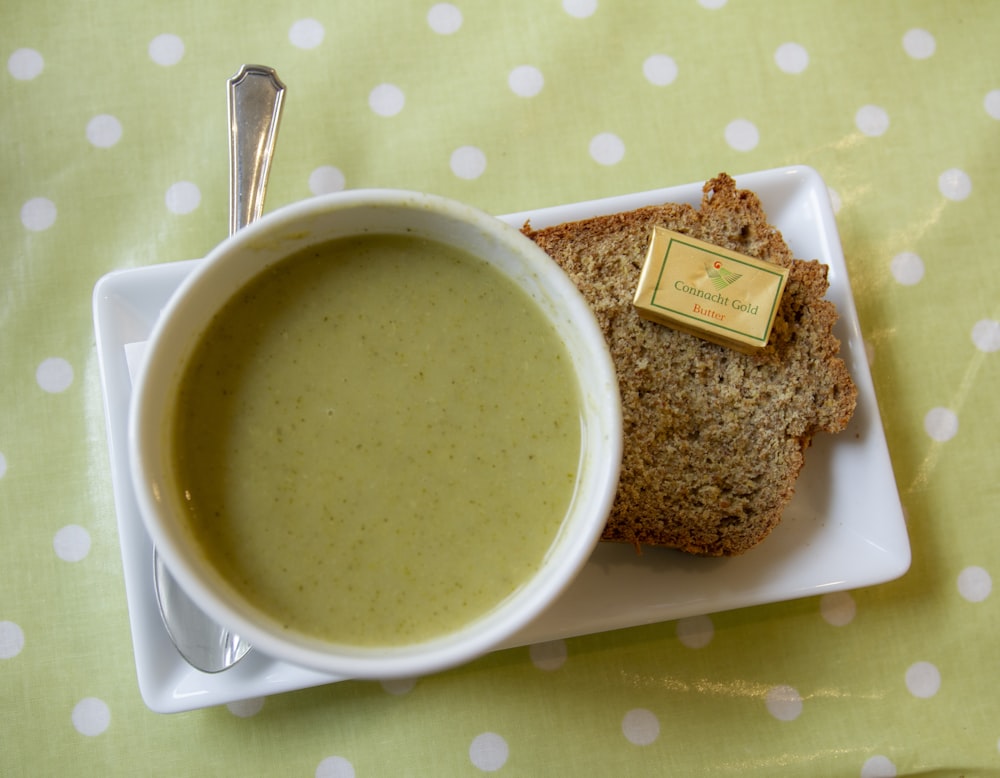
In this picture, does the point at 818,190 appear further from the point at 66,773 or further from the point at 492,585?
the point at 66,773

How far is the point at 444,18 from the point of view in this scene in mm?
1659

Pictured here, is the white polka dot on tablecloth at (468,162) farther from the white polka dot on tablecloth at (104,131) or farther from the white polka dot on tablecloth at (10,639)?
the white polka dot on tablecloth at (10,639)

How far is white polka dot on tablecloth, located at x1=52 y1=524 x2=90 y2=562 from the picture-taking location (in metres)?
1.53

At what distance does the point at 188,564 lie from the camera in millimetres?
1012

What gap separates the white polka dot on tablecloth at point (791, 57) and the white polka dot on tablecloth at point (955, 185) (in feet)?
1.21

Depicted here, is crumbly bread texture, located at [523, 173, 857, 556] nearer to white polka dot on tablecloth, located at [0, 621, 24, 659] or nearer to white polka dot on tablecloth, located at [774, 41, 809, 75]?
white polka dot on tablecloth, located at [774, 41, 809, 75]

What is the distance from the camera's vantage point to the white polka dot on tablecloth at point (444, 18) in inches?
65.2

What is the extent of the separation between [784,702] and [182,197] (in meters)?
1.53

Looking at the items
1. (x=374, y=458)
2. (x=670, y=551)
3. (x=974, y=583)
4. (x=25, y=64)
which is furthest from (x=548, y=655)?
(x=25, y=64)

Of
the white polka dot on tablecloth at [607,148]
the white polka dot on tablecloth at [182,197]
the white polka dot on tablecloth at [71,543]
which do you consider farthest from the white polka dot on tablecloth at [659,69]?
the white polka dot on tablecloth at [71,543]

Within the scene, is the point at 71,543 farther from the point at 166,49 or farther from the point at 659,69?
the point at 659,69

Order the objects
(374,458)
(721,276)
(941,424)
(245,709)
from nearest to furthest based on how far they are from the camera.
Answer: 1. (374,458)
2. (721,276)
3. (245,709)
4. (941,424)

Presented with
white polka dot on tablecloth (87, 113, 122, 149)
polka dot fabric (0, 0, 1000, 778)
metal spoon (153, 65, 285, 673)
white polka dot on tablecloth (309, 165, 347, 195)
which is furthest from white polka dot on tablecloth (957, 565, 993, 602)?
white polka dot on tablecloth (87, 113, 122, 149)

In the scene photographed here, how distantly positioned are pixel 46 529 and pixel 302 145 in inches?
35.0
